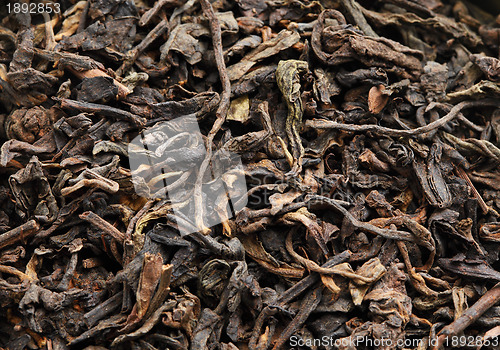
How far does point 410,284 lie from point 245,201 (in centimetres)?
61

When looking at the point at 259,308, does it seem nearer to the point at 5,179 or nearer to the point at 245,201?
the point at 245,201

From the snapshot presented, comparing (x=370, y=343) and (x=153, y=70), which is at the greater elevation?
(x=153, y=70)

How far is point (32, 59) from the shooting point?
68.7 inches

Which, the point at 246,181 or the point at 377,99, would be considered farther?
the point at 377,99

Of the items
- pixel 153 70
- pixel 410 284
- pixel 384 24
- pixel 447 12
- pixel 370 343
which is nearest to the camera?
pixel 370 343

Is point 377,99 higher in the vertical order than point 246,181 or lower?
higher

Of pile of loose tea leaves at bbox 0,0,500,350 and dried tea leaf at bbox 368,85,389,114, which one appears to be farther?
dried tea leaf at bbox 368,85,389,114

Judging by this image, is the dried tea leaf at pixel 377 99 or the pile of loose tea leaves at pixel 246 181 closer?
the pile of loose tea leaves at pixel 246 181

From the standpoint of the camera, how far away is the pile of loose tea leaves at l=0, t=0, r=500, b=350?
56.6 inches

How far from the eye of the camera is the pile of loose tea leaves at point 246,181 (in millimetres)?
1437

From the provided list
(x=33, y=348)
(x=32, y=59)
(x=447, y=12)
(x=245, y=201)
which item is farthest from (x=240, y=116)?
(x=447, y=12)

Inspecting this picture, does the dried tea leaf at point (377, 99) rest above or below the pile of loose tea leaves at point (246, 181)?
above

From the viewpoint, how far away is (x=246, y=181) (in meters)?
1.62

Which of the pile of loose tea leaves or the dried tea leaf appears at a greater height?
the dried tea leaf
